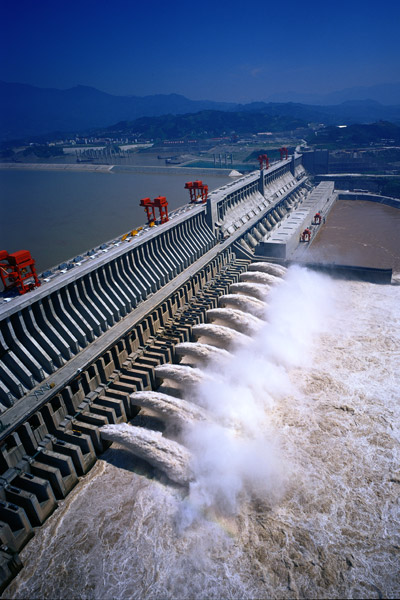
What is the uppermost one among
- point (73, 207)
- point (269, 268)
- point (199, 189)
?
point (199, 189)

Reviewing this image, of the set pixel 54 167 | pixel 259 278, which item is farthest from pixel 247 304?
pixel 54 167

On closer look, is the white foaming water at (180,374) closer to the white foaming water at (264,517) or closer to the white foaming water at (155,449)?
the white foaming water at (264,517)

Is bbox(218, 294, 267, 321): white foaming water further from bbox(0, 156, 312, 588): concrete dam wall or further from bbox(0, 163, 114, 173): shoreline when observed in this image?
bbox(0, 163, 114, 173): shoreline

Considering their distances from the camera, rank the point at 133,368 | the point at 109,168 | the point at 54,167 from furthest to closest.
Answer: the point at 54,167 → the point at 109,168 → the point at 133,368

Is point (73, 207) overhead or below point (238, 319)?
overhead

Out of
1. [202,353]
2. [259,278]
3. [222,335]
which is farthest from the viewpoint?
[259,278]

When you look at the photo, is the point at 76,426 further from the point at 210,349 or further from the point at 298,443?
the point at 298,443

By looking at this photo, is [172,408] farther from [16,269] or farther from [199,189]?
[199,189]

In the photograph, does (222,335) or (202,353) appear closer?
(202,353)

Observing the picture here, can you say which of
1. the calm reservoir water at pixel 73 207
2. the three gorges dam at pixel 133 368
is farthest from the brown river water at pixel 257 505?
the calm reservoir water at pixel 73 207
